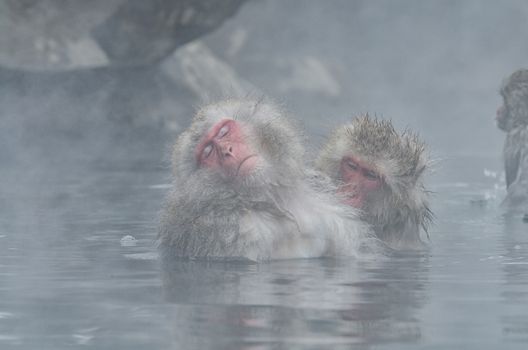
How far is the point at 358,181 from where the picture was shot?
6.49 meters

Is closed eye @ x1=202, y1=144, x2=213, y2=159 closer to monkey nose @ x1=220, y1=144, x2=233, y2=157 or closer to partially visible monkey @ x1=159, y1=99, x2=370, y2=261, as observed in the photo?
partially visible monkey @ x1=159, y1=99, x2=370, y2=261

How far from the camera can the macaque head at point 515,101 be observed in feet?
31.3

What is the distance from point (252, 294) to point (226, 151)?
1094 millimetres

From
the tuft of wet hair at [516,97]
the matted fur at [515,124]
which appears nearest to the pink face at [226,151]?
the matted fur at [515,124]

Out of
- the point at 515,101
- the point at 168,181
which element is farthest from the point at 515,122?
the point at 168,181

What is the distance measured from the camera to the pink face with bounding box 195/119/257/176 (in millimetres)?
5797

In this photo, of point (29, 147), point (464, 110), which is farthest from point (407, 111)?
point (29, 147)

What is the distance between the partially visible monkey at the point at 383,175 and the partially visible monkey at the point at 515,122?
2.63 meters

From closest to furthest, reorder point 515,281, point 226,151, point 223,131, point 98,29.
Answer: point 515,281, point 226,151, point 223,131, point 98,29

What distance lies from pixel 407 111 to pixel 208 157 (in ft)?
59.5

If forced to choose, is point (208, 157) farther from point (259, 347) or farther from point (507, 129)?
point (507, 129)

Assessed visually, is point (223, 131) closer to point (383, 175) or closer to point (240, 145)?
point (240, 145)

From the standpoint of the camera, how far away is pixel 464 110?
24.9 m

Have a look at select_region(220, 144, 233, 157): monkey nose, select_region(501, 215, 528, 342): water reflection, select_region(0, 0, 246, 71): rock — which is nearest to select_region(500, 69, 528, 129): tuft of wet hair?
select_region(501, 215, 528, 342): water reflection
